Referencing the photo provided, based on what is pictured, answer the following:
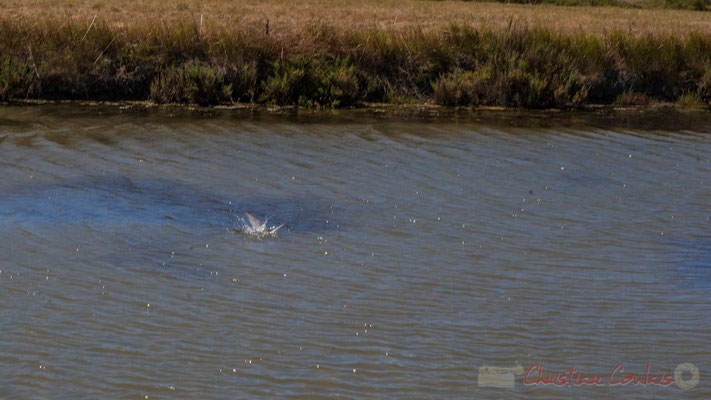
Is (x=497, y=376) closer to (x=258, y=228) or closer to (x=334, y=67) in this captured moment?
(x=258, y=228)

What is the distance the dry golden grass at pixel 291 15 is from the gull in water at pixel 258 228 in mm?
9992

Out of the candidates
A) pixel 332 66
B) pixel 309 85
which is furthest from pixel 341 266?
pixel 332 66

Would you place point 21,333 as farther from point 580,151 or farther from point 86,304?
point 580,151

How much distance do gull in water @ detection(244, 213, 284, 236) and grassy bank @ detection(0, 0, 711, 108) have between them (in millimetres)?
7802

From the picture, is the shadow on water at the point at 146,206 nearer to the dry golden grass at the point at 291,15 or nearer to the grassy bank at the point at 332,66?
the grassy bank at the point at 332,66

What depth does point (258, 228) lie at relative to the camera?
8.04 m

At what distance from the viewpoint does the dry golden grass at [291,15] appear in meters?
19.7

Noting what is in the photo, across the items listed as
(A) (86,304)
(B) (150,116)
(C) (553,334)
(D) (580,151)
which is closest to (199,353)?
(A) (86,304)

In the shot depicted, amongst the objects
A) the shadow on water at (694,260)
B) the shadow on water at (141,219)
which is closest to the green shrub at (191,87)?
the shadow on water at (141,219)

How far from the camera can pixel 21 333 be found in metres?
5.55

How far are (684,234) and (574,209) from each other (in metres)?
1.22

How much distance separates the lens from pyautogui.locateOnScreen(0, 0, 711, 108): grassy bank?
15.8 meters

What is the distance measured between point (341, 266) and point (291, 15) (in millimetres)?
Result: 17923

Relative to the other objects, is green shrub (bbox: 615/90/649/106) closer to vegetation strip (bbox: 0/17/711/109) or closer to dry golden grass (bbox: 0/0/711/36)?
vegetation strip (bbox: 0/17/711/109)
